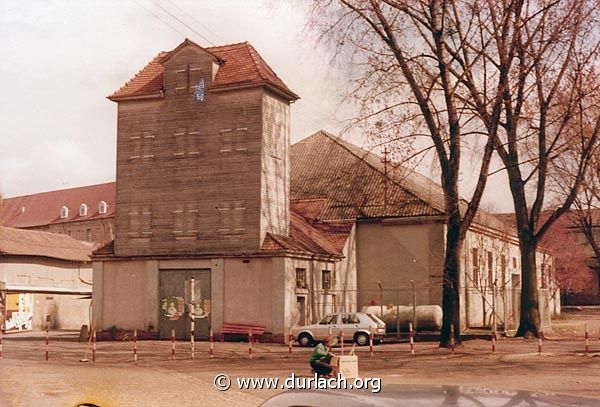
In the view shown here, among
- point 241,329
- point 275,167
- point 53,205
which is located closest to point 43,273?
point 241,329

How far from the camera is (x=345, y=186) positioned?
48.1 m

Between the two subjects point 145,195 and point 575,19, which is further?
point 145,195

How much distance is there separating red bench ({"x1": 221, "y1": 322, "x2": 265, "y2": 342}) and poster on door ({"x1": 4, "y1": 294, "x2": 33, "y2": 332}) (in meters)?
22.9

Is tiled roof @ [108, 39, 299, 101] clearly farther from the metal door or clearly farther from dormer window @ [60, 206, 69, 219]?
dormer window @ [60, 206, 69, 219]

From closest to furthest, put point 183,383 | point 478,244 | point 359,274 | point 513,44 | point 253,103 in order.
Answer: point 183,383
point 513,44
point 253,103
point 359,274
point 478,244

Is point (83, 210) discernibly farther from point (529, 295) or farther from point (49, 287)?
point (529, 295)

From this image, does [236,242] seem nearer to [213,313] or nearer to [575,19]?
[213,313]

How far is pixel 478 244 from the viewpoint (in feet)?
165

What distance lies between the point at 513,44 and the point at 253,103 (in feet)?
44.5

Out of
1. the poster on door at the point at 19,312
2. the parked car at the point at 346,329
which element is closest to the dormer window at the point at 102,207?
the poster on door at the point at 19,312

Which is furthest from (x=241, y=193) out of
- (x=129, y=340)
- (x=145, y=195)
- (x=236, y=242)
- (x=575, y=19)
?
(x=575, y=19)

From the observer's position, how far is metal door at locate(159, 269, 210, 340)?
38125 mm

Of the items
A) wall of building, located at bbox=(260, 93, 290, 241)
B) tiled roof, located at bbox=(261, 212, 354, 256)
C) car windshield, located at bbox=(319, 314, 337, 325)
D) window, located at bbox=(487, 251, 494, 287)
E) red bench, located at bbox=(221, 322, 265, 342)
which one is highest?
wall of building, located at bbox=(260, 93, 290, 241)

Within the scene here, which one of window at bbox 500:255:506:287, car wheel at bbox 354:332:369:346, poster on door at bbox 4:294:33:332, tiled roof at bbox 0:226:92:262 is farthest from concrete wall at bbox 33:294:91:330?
window at bbox 500:255:506:287
